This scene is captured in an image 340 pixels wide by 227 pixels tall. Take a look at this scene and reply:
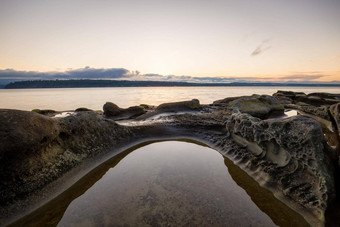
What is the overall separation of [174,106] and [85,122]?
11.1 meters

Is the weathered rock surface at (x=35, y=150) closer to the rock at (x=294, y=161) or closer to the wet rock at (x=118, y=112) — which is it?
the rock at (x=294, y=161)

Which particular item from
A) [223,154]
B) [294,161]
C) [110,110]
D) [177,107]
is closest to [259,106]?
[177,107]

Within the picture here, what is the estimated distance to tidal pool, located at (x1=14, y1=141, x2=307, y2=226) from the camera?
3.73 m

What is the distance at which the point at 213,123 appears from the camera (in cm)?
1101

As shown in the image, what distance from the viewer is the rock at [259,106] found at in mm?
13656

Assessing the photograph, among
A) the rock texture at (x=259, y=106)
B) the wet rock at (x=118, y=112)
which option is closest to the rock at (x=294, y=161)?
the rock texture at (x=259, y=106)

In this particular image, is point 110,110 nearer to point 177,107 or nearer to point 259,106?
point 177,107

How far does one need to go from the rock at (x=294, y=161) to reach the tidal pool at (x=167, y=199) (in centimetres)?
51

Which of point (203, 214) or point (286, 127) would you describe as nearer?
point (203, 214)

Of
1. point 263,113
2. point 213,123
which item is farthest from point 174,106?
point 263,113

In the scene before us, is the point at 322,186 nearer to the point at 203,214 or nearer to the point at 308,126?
the point at 308,126

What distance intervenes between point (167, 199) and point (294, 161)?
396 cm

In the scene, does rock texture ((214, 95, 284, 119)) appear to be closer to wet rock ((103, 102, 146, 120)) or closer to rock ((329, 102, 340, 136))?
rock ((329, 102, 340, 136))

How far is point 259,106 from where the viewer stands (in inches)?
559
